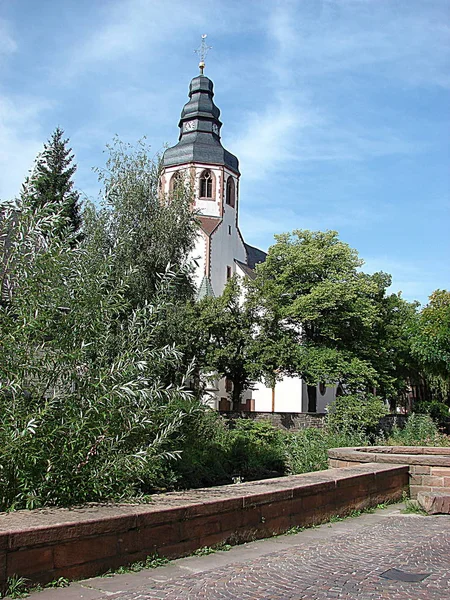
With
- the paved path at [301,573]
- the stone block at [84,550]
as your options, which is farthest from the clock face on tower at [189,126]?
the stone block at [84,550]

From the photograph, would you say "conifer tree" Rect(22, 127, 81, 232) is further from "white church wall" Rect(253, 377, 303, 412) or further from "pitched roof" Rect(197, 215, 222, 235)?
"white church wall" Rect(253, 377, 303, 412)

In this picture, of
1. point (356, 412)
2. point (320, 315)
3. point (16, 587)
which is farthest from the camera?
point (320, 315)

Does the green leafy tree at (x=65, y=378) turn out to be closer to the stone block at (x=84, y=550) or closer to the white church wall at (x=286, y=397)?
the stone block at (x=84, y=550)

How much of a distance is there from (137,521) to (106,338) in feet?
7.21

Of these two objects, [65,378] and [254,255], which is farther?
[254,255]

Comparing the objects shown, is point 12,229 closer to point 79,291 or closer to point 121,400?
point 79,291

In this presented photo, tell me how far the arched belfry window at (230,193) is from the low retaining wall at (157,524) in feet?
129

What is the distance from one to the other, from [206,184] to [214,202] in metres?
1.37

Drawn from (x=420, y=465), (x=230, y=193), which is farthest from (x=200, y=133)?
(x=420, y=465)

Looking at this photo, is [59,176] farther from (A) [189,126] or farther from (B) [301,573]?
(B) [301,573]

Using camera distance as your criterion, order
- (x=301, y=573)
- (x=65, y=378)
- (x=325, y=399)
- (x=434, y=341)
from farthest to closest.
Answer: (x=325, y=399) → (x=434, y=341) → (x=65, y=378) → (x=301, y=573)

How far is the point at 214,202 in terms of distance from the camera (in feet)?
151

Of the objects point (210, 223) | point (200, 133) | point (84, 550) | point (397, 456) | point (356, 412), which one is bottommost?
point (84, 550)

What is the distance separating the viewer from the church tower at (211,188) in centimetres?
4469
